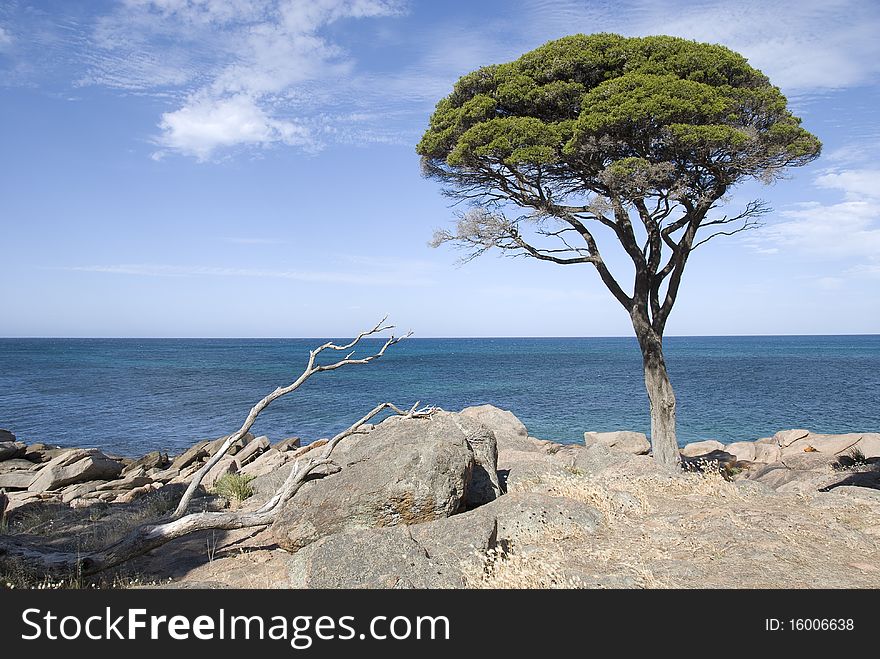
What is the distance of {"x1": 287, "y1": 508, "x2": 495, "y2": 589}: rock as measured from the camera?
6.28m

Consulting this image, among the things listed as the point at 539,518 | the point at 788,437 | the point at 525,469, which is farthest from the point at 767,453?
the point at 539,518

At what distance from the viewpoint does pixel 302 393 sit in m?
45.2

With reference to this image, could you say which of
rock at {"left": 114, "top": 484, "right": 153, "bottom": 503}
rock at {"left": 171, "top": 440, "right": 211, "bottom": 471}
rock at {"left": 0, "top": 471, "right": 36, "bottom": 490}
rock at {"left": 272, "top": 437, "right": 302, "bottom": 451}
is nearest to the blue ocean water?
rock at {"left": 171, "top": 440, "right": 211, "bottom": 471}

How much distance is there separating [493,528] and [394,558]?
143 centimetres

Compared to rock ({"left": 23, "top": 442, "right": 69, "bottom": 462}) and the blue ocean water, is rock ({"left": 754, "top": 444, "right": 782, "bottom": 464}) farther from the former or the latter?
rock ({"left": 23, "top": 442, "right": 69, "bottom": 462})

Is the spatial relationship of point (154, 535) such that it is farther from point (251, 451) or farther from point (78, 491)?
point (251, 451)

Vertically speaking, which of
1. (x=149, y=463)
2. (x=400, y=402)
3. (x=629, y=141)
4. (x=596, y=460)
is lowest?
(x=400, y=402)

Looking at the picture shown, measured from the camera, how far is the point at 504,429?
1788 centimetres

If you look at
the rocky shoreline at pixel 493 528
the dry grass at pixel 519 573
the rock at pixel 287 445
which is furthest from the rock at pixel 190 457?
the dry grass at pixel 519 573

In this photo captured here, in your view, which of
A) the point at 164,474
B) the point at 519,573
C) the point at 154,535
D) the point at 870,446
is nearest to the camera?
the point at 519,573

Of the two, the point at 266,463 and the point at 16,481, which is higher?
the point at 266,463

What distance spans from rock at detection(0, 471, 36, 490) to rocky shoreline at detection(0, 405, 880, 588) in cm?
562

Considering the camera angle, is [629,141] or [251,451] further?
[251,451]
